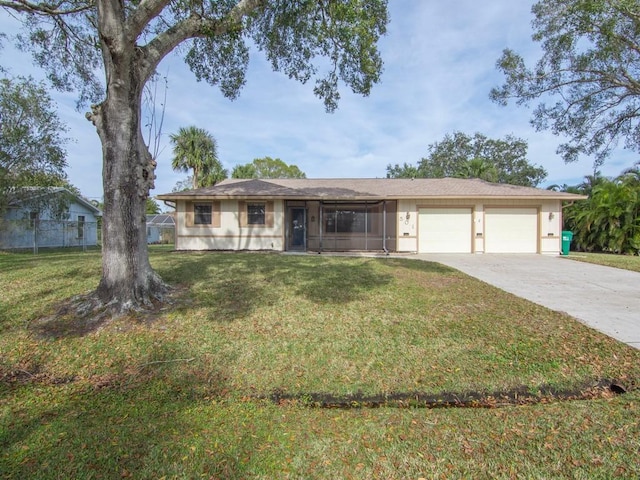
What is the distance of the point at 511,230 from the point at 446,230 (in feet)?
9.18

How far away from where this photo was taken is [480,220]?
1363cm

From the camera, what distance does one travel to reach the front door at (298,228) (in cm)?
1449

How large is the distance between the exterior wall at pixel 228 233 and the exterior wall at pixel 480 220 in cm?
539

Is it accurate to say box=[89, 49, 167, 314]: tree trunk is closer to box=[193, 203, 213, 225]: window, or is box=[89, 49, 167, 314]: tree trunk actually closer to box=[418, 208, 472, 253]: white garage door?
box=[193, 203, 213, 225]: window

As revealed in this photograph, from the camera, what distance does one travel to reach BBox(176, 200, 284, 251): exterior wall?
13.5 meters

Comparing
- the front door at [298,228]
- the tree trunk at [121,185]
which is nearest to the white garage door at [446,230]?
the front door at [298,228]

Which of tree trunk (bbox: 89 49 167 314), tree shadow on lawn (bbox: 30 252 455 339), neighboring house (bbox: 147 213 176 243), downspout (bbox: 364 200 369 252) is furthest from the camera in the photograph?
neighboring house (bbox: 147 213 176 243)

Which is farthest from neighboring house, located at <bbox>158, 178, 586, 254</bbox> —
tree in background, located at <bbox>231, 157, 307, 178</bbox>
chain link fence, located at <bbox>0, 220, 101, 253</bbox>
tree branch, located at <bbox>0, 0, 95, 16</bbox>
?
tree in background, located at <bbox>231, 157, 307, 178</bbox>

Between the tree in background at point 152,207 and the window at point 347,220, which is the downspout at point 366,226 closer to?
the window at point 347,220

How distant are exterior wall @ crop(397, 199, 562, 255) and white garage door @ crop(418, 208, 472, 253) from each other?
0.73 feet

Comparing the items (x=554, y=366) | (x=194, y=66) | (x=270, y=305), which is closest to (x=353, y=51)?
(x=194, y=66)

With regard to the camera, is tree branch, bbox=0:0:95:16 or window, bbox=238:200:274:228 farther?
window, bbox=238:200:274:228

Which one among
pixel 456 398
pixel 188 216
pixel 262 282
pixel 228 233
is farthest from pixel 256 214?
pixel 456 398

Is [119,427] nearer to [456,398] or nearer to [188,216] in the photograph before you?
[456,398]
